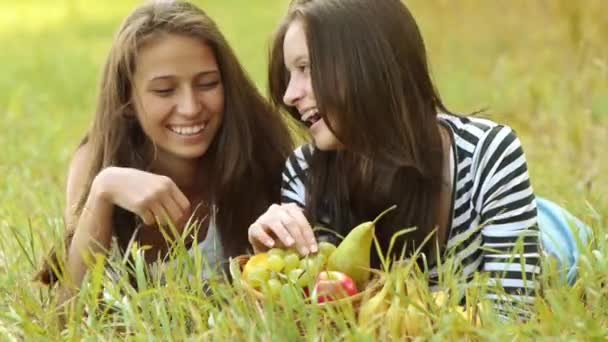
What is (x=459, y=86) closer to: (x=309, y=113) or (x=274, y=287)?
(x=309, y=113)

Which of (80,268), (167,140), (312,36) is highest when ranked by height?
(312,36)

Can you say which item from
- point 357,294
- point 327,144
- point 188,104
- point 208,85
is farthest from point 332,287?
point 208,85

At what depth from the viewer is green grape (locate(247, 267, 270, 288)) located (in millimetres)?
2918

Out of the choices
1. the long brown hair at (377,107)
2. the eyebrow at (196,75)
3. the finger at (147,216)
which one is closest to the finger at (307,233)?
the long brown hair at (377,107)

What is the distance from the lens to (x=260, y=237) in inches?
122

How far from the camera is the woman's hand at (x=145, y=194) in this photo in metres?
3.34

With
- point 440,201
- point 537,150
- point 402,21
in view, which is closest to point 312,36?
point 402,21

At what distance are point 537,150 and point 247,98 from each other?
2.47 meters

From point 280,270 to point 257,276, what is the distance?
69 mm

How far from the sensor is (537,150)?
19.4ft

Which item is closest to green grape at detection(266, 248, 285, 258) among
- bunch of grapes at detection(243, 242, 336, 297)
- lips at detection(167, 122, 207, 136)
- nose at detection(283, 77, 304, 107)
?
bunch of grapes at detection(243, 242, 336, 297)

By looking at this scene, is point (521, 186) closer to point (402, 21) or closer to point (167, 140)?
point (402, 21)

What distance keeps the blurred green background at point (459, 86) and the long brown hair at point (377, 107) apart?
1.51ft

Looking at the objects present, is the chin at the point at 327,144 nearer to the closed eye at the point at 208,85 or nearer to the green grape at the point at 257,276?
the closed eye at the point at 208,85
